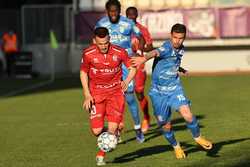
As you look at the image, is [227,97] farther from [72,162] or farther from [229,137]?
[72,162]

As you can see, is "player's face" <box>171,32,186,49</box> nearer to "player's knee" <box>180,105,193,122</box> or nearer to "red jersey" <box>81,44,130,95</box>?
"red jersey" <box>81,44,130,95</box>

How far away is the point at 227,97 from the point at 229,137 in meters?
7.97

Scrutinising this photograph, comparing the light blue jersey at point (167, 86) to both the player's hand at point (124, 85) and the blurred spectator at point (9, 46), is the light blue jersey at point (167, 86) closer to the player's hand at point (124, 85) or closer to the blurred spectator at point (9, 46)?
the player's hand at point (124, 85)

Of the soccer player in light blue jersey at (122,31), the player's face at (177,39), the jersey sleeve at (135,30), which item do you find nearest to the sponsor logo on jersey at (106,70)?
the player's face at (177,39)

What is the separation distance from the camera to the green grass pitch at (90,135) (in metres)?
11.0

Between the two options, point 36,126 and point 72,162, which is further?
point 36,126

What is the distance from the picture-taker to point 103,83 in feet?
35.0

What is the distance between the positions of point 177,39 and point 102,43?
109 centimetres

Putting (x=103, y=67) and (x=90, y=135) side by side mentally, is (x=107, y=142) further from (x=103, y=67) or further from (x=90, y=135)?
(x=90, y=135)

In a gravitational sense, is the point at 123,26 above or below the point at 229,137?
above

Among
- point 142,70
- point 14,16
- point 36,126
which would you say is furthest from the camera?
point 14,16

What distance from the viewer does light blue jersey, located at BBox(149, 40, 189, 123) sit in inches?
434

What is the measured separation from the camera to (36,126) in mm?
15805

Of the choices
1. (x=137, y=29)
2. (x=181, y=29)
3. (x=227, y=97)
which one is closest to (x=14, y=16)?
(x=227, y=97)
